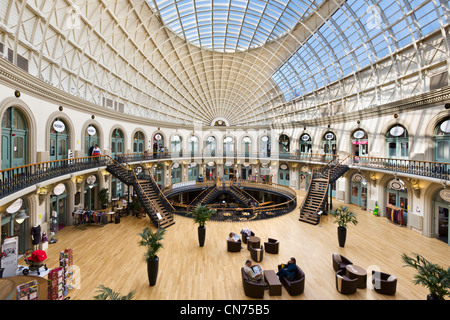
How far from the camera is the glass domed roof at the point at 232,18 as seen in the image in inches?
778

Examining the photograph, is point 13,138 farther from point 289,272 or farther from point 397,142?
point 397,142

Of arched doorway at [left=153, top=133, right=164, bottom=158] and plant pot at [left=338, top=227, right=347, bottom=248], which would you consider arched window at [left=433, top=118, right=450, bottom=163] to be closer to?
plant pot at [left=338, top=227, right=347, bottom=248]

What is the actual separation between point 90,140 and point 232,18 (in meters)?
20.3

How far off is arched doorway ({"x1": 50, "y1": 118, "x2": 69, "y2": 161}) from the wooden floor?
16.9ft

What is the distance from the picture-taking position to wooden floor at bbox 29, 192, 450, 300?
302 inches

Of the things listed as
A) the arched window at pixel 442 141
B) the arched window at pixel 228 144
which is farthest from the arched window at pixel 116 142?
the arched window at pixel 442 141

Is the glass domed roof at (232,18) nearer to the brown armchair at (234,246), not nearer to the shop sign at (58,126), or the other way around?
the shop sign at (58,126)

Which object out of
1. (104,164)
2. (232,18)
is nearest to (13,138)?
(104,164)

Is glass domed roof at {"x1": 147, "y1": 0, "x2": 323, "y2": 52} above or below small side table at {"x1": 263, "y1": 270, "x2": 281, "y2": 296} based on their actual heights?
above

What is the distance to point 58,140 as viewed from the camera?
14055 millimetres

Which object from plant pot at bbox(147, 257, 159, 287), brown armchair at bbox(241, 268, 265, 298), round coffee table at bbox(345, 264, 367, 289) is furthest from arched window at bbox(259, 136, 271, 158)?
plant pot at bbox(147, 257, 159, 287)

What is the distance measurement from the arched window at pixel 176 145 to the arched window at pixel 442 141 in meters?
26.8

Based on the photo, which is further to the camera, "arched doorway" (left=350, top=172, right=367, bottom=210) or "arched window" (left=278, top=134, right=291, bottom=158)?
"arched window" (left=278, top=134, right=291, bottom=158)
